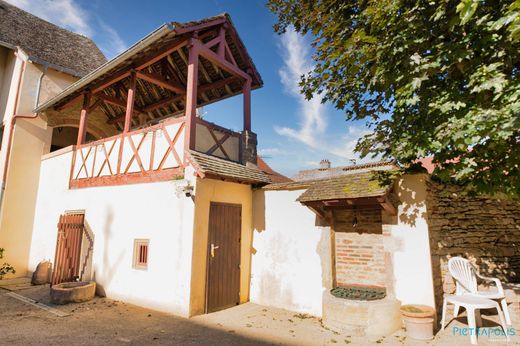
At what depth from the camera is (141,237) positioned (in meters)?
6.80

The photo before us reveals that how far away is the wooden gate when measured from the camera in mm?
7816

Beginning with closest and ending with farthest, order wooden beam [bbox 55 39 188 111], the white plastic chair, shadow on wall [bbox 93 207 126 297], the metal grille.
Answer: the white plastic chair
the metal grille
wooden beam [bbox 55 39 188 111]
shadow on wall [bbox 93 207 126 297]

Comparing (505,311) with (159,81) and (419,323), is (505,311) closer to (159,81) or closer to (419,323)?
(419,323)

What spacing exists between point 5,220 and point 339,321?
1057cm

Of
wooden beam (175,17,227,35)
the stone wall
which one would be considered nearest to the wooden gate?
wooden beam (175,17,227,35)

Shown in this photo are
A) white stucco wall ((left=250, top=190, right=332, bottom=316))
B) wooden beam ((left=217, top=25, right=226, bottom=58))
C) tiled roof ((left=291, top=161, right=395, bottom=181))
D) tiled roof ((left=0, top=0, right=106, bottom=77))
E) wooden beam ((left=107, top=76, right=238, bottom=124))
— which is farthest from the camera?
tiled roof ((left=291, top=161, right=395, bottom=181))

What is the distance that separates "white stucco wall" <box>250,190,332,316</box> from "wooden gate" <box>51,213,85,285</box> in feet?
16.3

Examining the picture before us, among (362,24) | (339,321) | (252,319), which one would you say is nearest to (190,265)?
(252,319)

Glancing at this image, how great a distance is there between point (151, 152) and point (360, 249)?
5222mm

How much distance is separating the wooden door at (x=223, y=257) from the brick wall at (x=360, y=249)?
226 centimetres

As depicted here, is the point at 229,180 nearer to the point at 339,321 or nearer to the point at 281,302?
the point at 281,302

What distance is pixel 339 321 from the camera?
5.02 metres

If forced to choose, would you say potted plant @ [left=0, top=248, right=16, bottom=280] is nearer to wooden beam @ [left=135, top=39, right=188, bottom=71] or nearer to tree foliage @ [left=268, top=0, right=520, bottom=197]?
wooden beam @ [left=135, top=39, right=188, bottom=71]

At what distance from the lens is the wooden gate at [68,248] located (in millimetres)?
7816
